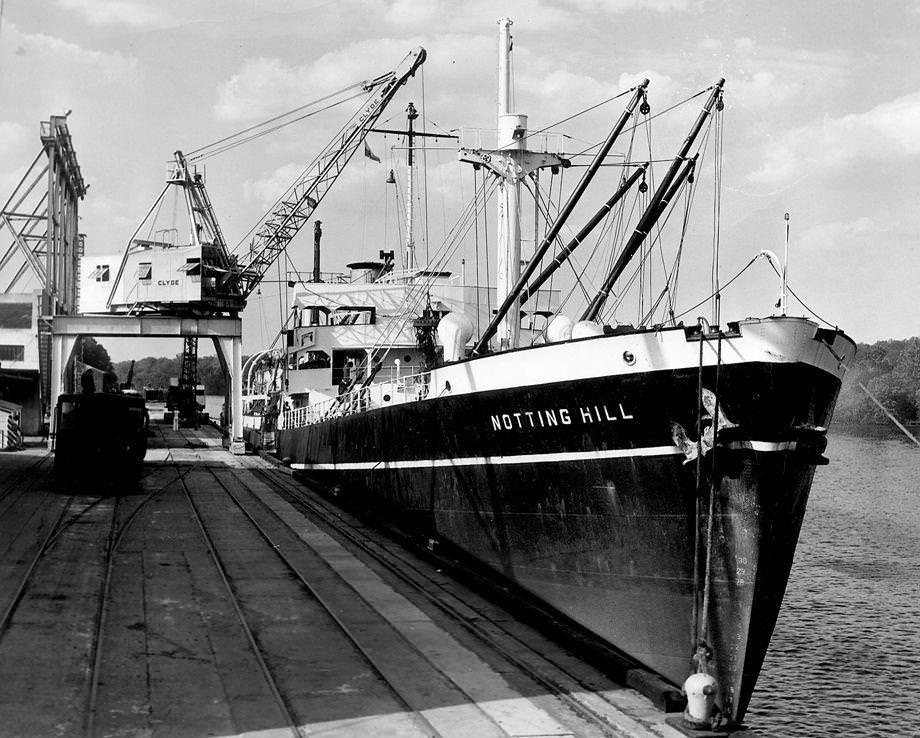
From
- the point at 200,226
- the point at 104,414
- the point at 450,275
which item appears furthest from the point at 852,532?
the point at 200,226

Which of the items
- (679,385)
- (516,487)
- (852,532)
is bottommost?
(852,532)

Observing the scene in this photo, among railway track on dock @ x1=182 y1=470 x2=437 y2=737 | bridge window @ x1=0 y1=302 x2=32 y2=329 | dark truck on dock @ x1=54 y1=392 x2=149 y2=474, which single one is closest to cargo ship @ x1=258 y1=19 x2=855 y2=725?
railway track on dock @ x1=182 y1=470 x2=437 y2=737

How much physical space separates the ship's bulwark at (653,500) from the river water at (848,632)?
151cm

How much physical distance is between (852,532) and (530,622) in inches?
783

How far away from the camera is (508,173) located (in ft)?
65.3

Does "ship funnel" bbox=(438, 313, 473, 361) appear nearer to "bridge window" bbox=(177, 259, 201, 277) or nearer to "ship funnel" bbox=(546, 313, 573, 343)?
"ship funnel" bbox=(546, 313, 573, 343)

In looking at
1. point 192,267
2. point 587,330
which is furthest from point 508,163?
point 192,267

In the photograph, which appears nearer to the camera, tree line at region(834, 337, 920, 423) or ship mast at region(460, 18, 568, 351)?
ship mast at region(460, 18, 568, 351)

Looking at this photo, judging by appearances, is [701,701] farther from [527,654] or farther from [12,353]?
[12,353]

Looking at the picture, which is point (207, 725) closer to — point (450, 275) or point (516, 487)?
point (516, 487)

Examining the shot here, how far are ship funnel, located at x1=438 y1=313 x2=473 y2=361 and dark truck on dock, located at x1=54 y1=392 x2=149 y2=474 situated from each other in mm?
12766

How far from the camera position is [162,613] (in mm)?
13070

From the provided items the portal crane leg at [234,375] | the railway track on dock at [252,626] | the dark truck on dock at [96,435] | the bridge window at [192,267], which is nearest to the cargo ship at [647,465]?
the railway track on dock at [252,626]

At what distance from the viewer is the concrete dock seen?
9.48 meters
